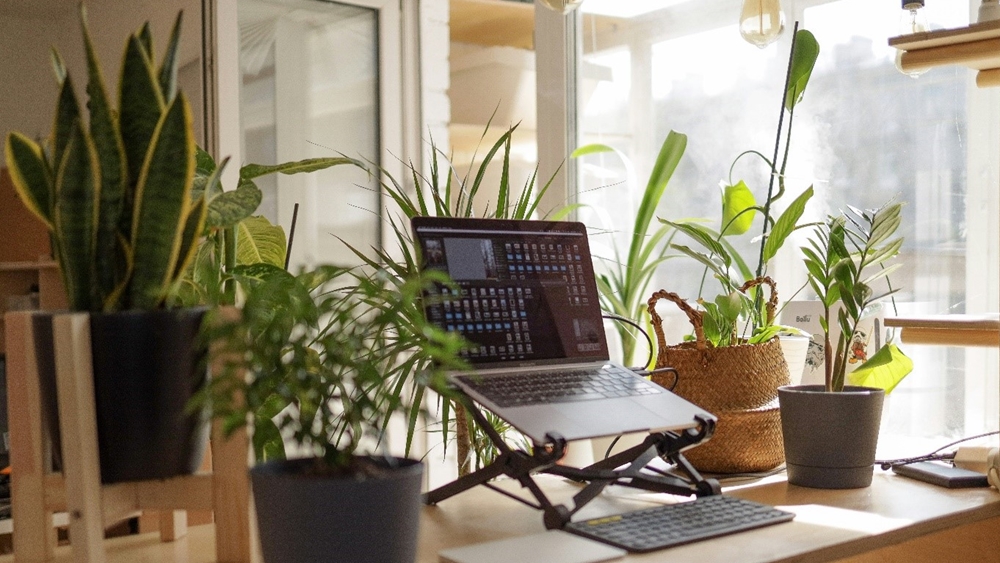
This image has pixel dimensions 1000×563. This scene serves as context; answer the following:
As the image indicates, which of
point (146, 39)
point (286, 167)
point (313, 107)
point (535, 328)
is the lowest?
point (535, 328)

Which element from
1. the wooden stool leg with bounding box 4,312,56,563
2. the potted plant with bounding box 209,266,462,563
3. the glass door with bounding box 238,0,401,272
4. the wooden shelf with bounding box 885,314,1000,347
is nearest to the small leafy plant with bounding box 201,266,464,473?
the potted plant with bounding box 209,266,462,563

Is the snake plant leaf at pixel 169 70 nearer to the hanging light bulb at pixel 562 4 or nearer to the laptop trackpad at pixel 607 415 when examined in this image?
the laptop trackpad at pixel 607 415

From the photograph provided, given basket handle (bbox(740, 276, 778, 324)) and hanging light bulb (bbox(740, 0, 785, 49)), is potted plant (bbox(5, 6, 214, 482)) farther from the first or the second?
hanging light bulb (bbox(740, 0, 785, 49))

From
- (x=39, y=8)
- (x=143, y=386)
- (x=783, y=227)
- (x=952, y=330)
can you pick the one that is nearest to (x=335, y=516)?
(x=143, y=386)

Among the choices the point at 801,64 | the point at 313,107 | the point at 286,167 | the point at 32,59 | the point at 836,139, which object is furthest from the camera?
the point at 32,59

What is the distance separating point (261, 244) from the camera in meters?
1.52

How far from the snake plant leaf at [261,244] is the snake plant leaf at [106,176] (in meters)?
0.56

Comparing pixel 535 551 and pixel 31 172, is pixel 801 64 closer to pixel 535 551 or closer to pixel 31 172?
pixel 535 551

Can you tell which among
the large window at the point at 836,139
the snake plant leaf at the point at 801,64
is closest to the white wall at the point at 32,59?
the large window at the point at 836,139

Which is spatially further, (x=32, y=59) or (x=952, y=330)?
(x=32, y=59)

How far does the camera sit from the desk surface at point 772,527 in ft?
3.48

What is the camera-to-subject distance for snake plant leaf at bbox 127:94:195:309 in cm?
92

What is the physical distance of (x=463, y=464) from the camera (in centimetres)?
152

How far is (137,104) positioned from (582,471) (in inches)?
28.2
